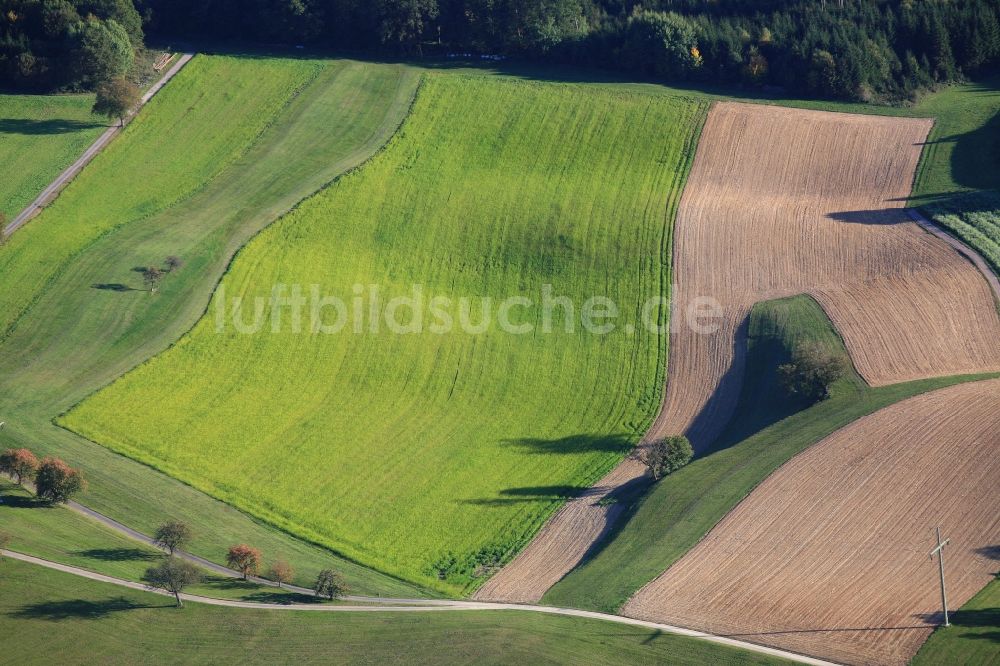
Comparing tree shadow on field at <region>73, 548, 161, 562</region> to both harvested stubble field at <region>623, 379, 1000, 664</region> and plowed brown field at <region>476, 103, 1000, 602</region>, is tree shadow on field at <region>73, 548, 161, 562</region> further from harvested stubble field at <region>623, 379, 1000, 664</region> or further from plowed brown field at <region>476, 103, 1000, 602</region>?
harvested stubble field at <region>623, 379, 1000, 664</region>

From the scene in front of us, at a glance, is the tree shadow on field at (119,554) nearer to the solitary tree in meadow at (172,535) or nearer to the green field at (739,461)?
the solitary tree in meadow at (172,535)

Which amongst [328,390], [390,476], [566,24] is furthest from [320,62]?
[390,476]

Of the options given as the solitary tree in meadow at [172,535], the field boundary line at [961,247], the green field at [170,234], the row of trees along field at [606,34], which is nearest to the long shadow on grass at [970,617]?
the green field at [170,234]

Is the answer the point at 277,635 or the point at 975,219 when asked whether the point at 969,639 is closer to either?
the point at 277,635

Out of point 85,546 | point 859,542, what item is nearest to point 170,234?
point 85,546

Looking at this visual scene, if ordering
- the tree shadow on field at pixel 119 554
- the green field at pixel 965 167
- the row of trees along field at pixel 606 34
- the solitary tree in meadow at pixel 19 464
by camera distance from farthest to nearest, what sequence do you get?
the row of trees along field at pixel 606 34 < the green field at pixel 965 167 < the solitary tree in meadow at pixel 19 464 < the tree shadow on field at pixel 119 554

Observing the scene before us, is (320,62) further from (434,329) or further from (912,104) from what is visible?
(912,104)
